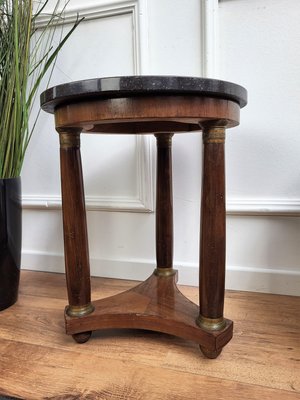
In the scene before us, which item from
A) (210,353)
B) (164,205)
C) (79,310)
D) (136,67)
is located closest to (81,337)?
(79,310)

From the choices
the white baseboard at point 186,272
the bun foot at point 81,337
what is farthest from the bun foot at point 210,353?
the white baseboard at point 186,272

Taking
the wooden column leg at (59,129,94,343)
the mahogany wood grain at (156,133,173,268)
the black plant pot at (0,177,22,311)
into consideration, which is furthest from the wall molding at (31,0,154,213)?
the wooden column leg at (59,129,94,343)

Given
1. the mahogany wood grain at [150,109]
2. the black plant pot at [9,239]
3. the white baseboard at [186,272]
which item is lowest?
the white baseboard at [186,272]

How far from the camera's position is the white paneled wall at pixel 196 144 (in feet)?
2.92

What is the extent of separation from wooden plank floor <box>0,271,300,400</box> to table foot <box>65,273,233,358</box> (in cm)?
4

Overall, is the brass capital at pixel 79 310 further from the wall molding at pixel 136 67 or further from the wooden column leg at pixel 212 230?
the wall molding at pixel 136 67

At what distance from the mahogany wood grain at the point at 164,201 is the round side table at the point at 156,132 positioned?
6 cm

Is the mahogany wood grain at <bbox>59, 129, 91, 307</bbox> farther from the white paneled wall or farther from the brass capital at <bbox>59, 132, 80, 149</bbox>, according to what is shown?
the white paneled wall

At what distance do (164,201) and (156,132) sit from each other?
188 millimetres

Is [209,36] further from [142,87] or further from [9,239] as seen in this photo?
[9,239]

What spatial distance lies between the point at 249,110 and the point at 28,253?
89 cm

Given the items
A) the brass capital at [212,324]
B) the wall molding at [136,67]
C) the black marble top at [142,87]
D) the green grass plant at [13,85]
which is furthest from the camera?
the wall molding at [136,67]

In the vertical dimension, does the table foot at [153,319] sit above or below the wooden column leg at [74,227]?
below

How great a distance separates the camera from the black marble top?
51 cm
